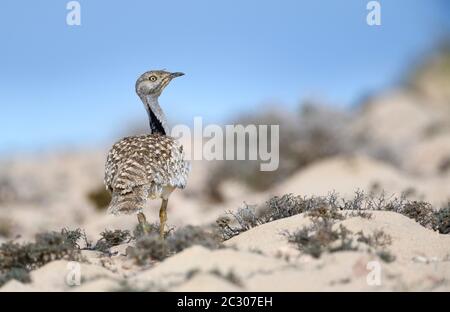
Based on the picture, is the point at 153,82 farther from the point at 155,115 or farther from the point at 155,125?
the point at 155,125

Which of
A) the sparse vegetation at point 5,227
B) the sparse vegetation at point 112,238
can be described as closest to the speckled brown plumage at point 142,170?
the sparse vegetation at point 112,238

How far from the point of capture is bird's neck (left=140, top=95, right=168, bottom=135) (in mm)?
12094

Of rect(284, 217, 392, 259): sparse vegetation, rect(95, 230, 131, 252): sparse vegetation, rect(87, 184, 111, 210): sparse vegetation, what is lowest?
rect(87, 184, 111, 210): sparse vegetation

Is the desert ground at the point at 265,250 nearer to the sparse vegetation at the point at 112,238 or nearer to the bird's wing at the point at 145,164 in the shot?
the sparse vegetation at the point at 112,238

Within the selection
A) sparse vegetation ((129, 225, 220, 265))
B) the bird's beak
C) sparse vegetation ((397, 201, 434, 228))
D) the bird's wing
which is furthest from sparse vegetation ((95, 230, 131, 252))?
sparse vegetation ((397, 201, 434, 228))

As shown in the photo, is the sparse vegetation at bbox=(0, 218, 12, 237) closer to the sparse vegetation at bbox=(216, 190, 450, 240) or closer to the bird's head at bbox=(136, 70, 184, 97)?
the bird's head at bbox=(136, 70, 184, 97)

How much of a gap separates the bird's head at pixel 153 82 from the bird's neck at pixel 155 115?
0.28 feet

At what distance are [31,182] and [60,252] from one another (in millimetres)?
19997

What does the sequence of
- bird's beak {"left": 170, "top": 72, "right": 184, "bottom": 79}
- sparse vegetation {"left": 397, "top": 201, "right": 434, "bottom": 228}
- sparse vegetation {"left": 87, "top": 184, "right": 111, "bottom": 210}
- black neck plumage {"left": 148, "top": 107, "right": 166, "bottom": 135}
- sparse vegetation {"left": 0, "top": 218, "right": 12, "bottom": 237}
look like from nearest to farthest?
sparse vegetation {"left": 397, "top": 201, "right": 434, "bottom": 228}
black neck plumage {"left": 148, "top": 107, "right": 166, "bottom": 135}
bird's beak {"left": 170, "top": 72, "right": 184, "bottom": 79}
sparse vegetation {"left": 0, "top": 218, "right": 12, "bottom": 237}
sparse vegetation {"left": 87, "top": 184, "right": 111, "bottom": 210}

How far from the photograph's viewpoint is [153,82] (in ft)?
40.4

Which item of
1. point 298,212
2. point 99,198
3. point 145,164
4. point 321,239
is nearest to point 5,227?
point 99,198

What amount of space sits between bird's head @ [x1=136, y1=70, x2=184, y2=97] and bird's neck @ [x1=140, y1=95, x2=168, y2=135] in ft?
0.28

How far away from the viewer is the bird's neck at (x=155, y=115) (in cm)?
1209
